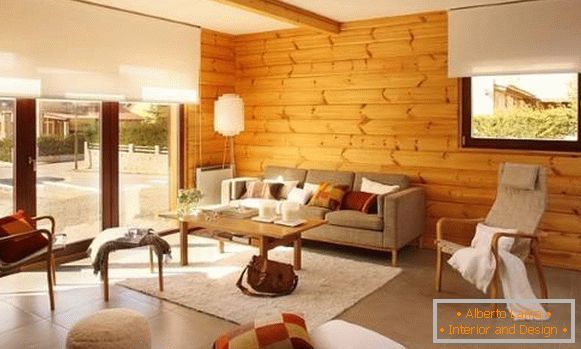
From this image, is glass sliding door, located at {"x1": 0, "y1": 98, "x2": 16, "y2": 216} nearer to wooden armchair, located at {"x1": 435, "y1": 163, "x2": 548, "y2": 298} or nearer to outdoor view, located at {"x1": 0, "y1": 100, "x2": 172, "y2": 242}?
outdoor view, located at {"x1": 0, "y1": 100, "x2": 172, "y2": 242}

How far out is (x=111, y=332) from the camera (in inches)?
101

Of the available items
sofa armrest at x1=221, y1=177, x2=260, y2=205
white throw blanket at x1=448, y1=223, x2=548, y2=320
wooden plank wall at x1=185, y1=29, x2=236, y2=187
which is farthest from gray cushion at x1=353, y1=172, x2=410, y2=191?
wooden plank wall at x1=185, y1=29, x2=236, y2=187

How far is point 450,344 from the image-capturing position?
325 centimetres

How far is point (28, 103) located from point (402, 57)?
11.7 ft

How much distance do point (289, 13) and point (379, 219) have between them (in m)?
2.08

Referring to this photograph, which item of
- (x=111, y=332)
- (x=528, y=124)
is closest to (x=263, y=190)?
(x=528, y=124)

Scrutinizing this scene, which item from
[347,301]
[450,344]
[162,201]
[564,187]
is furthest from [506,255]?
[162,201]

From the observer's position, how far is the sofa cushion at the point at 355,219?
4.91 metres

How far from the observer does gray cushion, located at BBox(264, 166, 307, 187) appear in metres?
6.05

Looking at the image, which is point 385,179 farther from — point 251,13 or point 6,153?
point 6,153

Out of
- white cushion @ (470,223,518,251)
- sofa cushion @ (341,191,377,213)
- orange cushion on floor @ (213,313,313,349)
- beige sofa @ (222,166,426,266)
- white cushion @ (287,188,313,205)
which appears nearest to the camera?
orange cushion on floor @ (213,313,313,349)

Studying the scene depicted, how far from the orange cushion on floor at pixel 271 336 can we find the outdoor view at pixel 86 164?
132 inches

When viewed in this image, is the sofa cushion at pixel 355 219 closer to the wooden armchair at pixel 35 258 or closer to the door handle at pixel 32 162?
the wooden armchair at pixel 35 258

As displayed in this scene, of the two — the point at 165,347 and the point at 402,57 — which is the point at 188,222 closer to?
the point at 165,347
